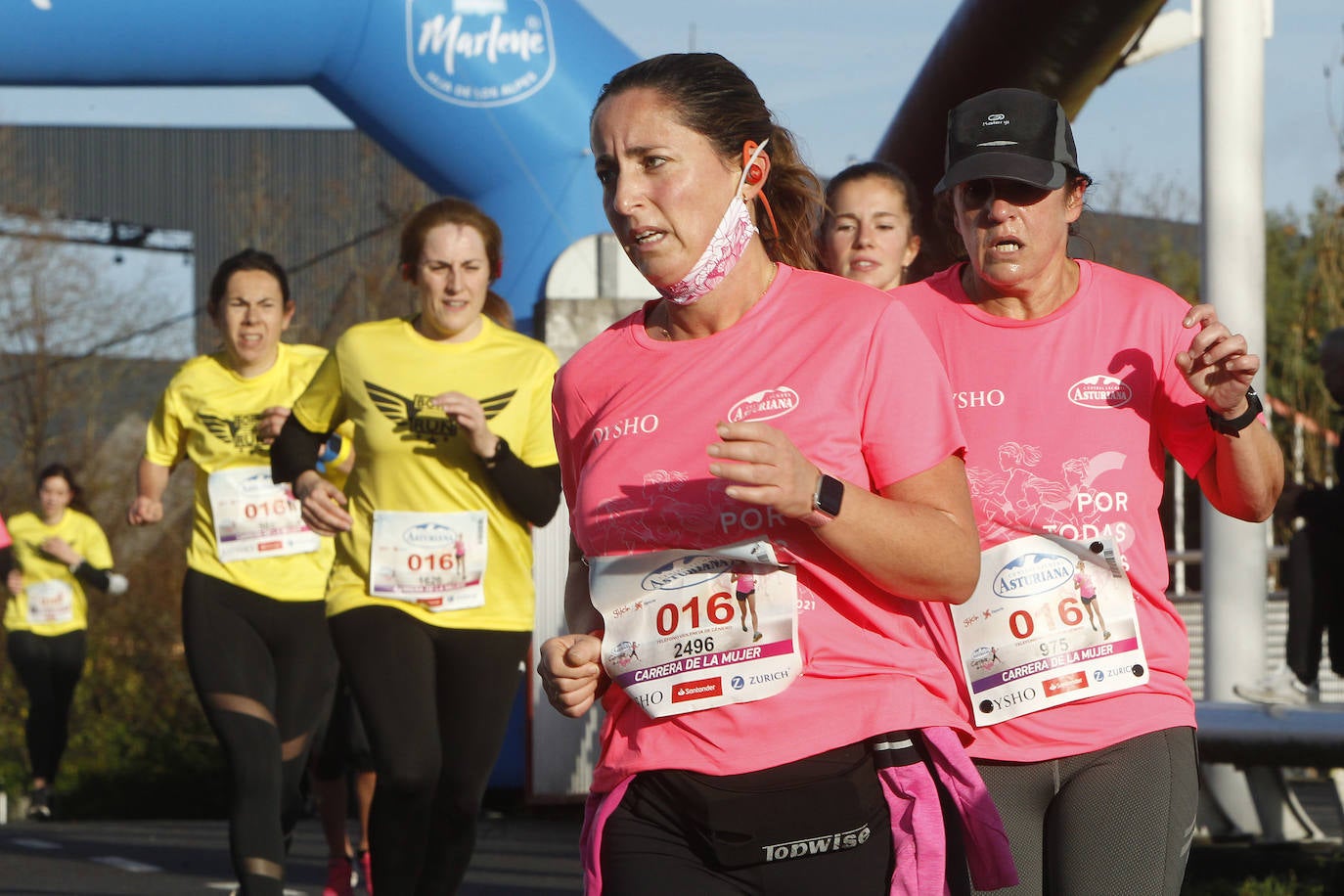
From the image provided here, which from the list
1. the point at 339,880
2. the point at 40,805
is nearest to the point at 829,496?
the point at 339,880

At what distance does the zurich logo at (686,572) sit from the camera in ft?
8.23

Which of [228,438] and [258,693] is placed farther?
[228,438]

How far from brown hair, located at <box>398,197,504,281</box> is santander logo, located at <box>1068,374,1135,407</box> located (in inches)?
108

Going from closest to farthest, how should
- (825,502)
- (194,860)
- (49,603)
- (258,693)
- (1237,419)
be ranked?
(825,502) < (1237,419) < (258,693) < (194,860) < (49,603)

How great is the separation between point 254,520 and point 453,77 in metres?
5.18

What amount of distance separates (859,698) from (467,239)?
11.3 feet

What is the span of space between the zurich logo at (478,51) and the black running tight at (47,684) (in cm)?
475

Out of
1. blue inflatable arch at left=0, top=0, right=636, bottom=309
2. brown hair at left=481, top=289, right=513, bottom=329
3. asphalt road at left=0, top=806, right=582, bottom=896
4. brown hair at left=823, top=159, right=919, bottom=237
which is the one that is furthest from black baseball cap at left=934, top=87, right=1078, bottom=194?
blue inflatable arch at left=0, top=0, right=636, bottom=309

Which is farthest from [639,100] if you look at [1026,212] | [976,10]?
[976,10]

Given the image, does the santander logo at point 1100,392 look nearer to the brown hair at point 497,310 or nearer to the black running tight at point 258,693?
the brown hair at point 497,310

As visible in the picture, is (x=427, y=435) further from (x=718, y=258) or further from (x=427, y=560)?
(x=718, y=258)

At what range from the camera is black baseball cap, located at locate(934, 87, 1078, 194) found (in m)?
3.35

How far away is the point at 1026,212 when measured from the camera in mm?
3404

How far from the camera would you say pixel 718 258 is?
2.63m
